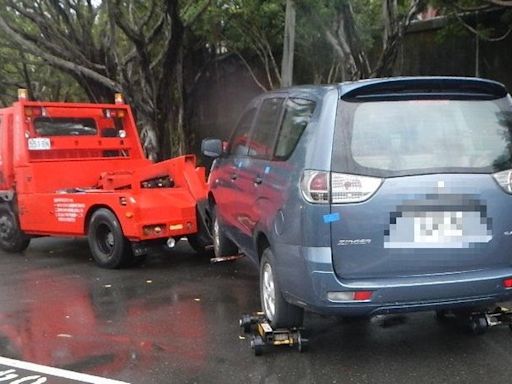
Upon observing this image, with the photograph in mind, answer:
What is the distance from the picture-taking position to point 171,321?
576 cm

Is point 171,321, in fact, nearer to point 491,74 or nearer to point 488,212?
point 488,212

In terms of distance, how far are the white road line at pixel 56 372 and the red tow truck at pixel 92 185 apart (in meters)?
2.88

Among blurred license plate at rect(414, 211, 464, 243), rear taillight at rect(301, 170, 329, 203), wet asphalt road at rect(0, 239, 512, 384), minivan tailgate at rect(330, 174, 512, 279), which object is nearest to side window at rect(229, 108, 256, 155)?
wet asphalt road at rect(0, 239, 512, 384)

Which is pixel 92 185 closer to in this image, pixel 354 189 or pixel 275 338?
pixel 275 338

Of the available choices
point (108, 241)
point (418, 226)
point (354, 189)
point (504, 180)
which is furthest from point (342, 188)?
point (108, 241)

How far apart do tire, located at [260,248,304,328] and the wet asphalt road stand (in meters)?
0.24

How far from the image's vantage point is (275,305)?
470cm

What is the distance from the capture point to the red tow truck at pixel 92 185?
7789 millimetres

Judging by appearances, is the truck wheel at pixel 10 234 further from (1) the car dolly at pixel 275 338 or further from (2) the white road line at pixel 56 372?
(1) the car dolly at pixel 275 338

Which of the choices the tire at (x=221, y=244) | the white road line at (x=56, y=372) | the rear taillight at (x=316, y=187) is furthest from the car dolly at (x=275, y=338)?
the tire at (x=221, y=244)

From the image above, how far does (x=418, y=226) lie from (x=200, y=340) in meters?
2.12

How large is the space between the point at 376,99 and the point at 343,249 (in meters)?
1.04

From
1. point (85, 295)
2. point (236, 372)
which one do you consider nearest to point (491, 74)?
point (85, 295)

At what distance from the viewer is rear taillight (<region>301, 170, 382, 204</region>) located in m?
4.02
